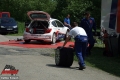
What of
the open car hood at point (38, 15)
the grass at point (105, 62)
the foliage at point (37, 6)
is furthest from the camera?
the foliage at point (37, 6)

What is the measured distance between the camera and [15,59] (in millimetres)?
14508

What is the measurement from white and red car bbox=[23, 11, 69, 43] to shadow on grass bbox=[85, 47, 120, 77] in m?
4.96

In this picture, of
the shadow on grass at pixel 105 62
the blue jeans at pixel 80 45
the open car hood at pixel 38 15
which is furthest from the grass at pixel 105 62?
the open car hood at pixel 38 15

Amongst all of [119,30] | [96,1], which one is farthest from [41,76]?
[96,1]

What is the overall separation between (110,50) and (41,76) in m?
6.53

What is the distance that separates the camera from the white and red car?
21766mm

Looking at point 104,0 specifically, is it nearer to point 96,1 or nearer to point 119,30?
point 119,30

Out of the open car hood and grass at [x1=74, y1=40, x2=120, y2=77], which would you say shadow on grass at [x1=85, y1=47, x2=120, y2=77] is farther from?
the open car hood

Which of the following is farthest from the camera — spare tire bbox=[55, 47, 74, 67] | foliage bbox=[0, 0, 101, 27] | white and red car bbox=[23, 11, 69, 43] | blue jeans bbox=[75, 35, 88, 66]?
foliage bbox=[0, 0, 101, 27]

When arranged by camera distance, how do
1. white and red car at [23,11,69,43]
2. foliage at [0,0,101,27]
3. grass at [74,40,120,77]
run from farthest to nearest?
foliage at [0,0,101,27] < white and red car at [23,11,69,43] < grass at [74,40,120,77]

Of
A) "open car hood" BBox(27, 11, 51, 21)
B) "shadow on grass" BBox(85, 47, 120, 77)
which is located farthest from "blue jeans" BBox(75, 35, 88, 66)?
"open car hood" BBox(27, 11, 51, 21)

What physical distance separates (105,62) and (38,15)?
8.64 m

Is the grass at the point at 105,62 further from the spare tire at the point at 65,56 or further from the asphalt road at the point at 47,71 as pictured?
the spare tire at the point at 65,56

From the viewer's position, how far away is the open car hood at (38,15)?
22277 mm
